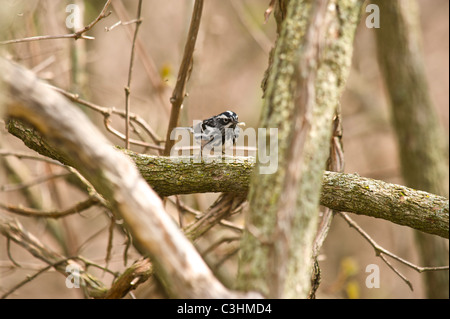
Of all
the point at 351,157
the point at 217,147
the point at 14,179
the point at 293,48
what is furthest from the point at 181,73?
the point at 351,157

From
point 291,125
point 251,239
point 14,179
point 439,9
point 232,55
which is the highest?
point 439,9

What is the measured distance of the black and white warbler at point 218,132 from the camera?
3.25 meters

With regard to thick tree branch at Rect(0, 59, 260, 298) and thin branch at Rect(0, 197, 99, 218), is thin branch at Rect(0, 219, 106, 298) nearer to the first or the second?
thin branch at Rect(0, 197, 99, 218)

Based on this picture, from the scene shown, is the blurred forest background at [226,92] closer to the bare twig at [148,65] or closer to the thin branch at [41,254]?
the bare twig at [148,65]

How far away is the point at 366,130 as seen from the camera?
323 inches

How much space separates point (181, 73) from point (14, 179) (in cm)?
262

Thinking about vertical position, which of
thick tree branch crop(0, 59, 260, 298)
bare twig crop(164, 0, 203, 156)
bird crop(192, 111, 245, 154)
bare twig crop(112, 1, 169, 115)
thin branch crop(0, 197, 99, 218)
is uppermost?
bare twig crop(112, 1, 169, 115)

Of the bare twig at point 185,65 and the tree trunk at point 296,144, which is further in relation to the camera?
the bare twig at point 185,65

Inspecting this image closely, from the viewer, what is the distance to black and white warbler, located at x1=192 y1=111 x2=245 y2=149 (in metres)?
3.25

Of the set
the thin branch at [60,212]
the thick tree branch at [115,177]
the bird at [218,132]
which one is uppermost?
the bird at [218,132]

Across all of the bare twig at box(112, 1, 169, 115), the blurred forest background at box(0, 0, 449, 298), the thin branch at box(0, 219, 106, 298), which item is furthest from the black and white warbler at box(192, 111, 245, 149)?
the blurred forest background at box(0, 0, 449, 298)

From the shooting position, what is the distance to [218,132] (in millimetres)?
3271

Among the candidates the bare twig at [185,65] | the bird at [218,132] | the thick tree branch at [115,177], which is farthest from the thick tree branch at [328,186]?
the thick tree branch at [115,177]
